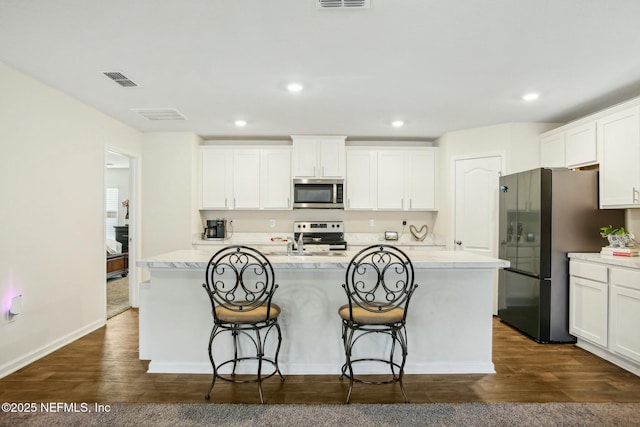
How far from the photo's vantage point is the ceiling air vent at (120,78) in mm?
3010

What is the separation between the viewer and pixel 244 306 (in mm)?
2443

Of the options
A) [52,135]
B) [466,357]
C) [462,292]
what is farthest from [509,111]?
[52,135]

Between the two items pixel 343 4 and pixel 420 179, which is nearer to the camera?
pixel 343 4

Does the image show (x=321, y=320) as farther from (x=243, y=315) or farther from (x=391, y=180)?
(x=391, y=180)

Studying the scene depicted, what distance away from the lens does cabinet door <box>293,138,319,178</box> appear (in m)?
5.15

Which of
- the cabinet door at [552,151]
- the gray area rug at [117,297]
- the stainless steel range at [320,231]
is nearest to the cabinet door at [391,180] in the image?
the stainless steel range at [320,231]

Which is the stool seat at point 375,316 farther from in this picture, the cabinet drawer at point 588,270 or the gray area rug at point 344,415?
the cabinet drawer at point 588,270

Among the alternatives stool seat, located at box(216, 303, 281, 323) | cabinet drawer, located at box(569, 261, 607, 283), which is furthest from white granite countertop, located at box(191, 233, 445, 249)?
stool seat, located at box(216, 303, 281, 323)

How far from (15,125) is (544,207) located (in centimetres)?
474

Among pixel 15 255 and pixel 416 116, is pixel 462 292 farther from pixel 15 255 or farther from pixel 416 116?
pixel 15 255

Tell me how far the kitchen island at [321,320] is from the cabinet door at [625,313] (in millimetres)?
1115

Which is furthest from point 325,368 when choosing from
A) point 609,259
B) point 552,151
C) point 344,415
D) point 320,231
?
point 552,151

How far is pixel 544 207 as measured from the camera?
3.55 metres

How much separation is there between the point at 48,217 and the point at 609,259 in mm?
4959
